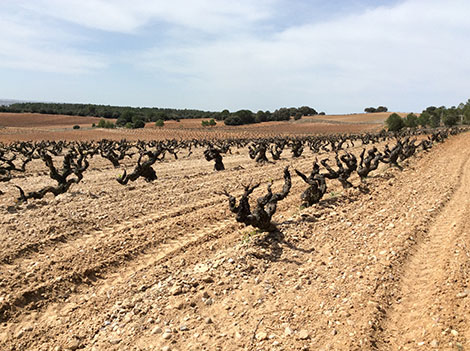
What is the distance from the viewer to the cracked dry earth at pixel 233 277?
215 inches

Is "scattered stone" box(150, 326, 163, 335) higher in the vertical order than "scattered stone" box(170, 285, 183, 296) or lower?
lower

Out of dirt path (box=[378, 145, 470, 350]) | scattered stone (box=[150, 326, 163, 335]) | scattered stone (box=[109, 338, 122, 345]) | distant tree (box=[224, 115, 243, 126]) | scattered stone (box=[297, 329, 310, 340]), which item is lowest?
scattered stone (box=[109, 338, 122, 345])

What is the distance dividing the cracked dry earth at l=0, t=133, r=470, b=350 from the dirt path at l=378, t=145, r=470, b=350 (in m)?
0.02

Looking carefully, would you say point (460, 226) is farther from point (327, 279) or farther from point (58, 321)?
point (58, 321)

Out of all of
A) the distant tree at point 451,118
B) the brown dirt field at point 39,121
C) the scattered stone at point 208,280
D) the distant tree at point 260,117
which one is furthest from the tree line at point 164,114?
the scattered stone at point 208,280

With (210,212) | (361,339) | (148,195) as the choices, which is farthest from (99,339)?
(148,195)

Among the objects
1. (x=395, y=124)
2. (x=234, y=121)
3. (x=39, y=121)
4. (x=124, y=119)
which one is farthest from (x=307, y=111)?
(x=39, y=121)

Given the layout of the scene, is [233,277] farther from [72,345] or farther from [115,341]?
[72,345]

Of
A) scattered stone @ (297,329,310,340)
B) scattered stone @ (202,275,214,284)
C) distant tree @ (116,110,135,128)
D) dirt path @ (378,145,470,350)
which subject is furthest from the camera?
distant tree @ (116,110,135,128)

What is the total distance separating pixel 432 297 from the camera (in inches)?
236

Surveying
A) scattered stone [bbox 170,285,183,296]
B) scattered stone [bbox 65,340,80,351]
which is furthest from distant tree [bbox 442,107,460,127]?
scattered stone [bbox 65,340,80,351]

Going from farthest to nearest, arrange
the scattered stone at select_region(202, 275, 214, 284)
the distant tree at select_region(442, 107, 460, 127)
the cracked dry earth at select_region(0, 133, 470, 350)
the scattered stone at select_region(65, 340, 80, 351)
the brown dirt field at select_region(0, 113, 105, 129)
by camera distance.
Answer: the brown dirt field at select_region(0, 113, 105, 129), the distant tree at select_region(442, 107, 460, 127), the scattered stone at select_region(202, 275, 214, 284), the scattered stone at select_region(65, 340, 80, 351), the cracked dry earth at select_region(0, 133, 470, 350)

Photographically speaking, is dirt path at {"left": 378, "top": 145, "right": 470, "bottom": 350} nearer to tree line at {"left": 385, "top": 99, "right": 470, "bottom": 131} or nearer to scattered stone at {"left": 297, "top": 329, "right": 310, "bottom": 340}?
scattered stone at {"left": 297, "top": 329, "right": 310, "bottom": 340}

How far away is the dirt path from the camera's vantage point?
502cm
